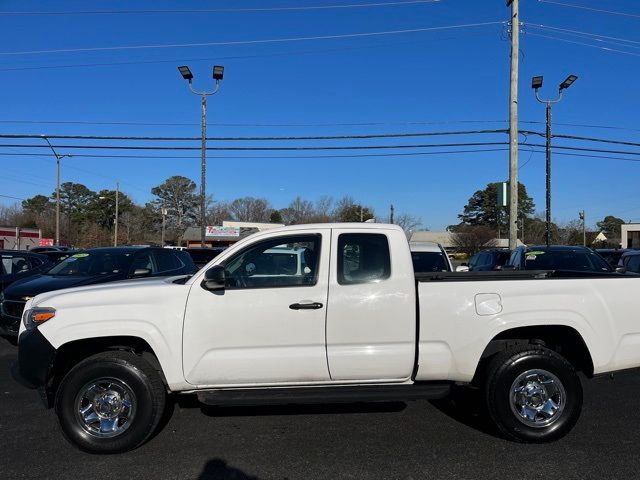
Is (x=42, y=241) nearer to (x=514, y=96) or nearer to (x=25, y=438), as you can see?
(x=514, y=96)

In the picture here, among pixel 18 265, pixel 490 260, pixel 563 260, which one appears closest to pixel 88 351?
pixel 18 265

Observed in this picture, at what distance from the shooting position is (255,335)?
14.5 ft

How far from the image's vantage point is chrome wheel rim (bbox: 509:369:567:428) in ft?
14.9

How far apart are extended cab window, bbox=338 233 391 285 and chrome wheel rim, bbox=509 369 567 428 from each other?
1542 millimetres

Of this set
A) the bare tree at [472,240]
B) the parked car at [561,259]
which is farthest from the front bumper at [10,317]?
the bare tree at [472,240]

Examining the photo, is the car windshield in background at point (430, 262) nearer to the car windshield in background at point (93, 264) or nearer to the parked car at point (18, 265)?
the car windshield in background at point (93, 264)

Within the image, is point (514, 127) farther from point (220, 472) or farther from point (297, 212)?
point (297, 212)

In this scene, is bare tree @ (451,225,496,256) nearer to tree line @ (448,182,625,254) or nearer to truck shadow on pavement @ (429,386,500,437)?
tree line @ (448,182,625,254)

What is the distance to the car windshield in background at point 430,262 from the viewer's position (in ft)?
34.0

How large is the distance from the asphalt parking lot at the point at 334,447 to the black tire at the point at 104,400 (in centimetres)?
13

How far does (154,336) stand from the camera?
4.39m

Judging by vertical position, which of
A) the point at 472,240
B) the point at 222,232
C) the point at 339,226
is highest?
the point at 222,232

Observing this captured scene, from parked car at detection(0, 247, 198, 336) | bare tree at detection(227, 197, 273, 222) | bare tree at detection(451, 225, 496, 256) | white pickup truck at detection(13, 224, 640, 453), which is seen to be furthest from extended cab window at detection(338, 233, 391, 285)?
bare tree at detection(227, 197, 273, 222)

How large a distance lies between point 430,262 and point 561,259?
3.45 meters
